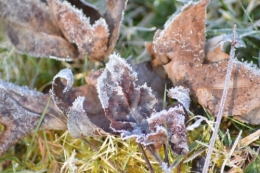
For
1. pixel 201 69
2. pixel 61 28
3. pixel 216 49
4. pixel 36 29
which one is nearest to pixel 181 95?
pixel 201 69

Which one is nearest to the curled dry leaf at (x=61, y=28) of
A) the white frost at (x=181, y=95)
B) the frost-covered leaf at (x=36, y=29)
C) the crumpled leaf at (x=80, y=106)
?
the frost-covered leaf at (x=36, y=29)

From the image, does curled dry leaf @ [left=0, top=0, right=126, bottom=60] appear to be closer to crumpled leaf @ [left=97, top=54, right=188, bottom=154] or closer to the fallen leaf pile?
the fallen leaf pile

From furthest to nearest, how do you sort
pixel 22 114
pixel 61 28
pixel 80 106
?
pixel 61 28 → pixel 22 114 → pixel 80 106

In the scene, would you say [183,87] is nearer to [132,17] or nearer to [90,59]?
[90,59]

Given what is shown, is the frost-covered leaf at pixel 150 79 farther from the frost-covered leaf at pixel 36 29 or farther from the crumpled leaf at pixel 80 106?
the frost-covered leaf at pixel 36 29

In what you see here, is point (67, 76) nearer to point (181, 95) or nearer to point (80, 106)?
point (80, 106)

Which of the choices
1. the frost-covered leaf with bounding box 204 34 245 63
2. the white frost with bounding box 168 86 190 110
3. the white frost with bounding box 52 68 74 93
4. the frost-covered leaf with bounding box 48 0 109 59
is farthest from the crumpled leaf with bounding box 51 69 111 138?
the frost-covered leaf with bounding box 204 34 245 63
